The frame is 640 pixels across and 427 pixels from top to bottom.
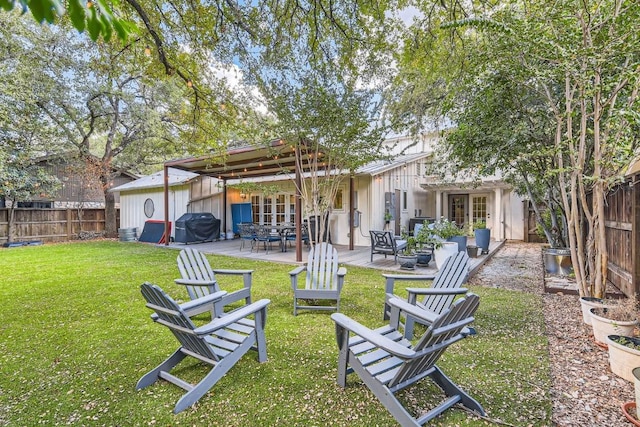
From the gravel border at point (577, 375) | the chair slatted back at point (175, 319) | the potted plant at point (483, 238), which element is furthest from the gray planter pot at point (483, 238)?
the chair slatted back at point (175, 319)

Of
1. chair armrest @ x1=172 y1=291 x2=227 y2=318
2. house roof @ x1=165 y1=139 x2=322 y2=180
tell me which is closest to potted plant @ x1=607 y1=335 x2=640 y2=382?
chair armrest @ x1=172 y1=291 x2=227 y2=318

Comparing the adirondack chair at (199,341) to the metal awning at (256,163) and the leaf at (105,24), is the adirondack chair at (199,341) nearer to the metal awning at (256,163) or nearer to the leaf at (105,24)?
the leaf at (105,24)

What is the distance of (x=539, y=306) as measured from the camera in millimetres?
4379

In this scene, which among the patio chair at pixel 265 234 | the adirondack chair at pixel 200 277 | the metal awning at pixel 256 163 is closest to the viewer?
the adirondack chair at pixel 200 277

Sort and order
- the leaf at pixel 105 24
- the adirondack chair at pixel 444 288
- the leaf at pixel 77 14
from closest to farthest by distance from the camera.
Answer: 1. the leaf at pixel 77 14
2. the leaf at pixel 105 24
3. the adirondack chair at pixel 444 288

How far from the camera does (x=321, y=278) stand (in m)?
4.46

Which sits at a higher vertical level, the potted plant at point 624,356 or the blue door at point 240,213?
the blue door at point 240,213

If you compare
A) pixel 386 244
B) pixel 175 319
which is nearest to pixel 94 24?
pixel 175 319

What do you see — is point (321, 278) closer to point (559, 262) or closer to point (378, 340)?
point (378, 340)

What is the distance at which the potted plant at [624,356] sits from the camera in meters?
2.44

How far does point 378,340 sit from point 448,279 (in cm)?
183

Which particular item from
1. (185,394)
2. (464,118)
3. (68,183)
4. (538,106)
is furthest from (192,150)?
→ (68,183)

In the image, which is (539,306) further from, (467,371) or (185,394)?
(185,394)

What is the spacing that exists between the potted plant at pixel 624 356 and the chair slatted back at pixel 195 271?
392 cm
